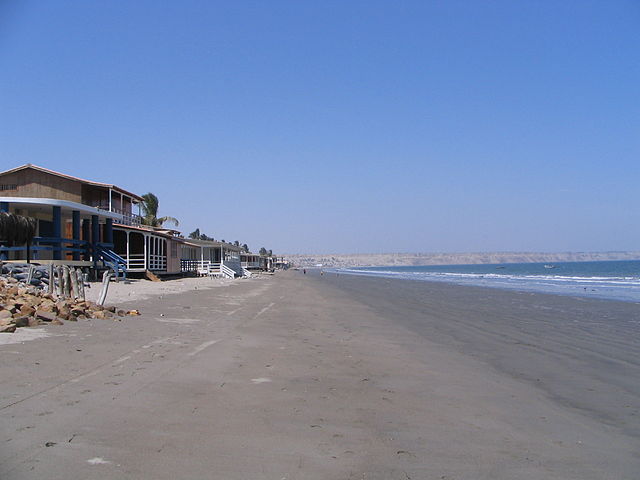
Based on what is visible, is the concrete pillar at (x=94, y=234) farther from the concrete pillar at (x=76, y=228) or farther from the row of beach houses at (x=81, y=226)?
the concrete pillar at (x=76, y=228)

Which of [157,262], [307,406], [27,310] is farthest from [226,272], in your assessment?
[307,406]

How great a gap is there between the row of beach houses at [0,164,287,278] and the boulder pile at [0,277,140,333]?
10984 millimetres

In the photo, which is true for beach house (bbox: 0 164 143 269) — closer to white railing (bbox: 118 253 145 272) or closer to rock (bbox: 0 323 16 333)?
white railing (bbox: 118 253 145 272)

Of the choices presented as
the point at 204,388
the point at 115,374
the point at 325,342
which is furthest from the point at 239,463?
the point at 325,342

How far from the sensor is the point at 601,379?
25.8 ft

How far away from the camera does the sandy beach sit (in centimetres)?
414

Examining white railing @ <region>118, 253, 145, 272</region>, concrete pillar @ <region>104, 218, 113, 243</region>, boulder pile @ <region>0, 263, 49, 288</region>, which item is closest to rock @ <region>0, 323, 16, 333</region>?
boulder pile @ <region>0, 263, 49, 288</region>

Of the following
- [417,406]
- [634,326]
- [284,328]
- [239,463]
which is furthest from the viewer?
[634,326]

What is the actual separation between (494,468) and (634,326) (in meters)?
13.0

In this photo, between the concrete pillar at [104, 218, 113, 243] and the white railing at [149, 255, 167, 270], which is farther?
the white railing at [149, 255, 167, 270]

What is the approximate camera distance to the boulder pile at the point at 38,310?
9.73 m

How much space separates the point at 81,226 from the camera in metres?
32.3

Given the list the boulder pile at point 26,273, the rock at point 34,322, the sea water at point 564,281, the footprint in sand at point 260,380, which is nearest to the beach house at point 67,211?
the boulder pile at point 26,273

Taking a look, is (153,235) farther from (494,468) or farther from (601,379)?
(494,468)
